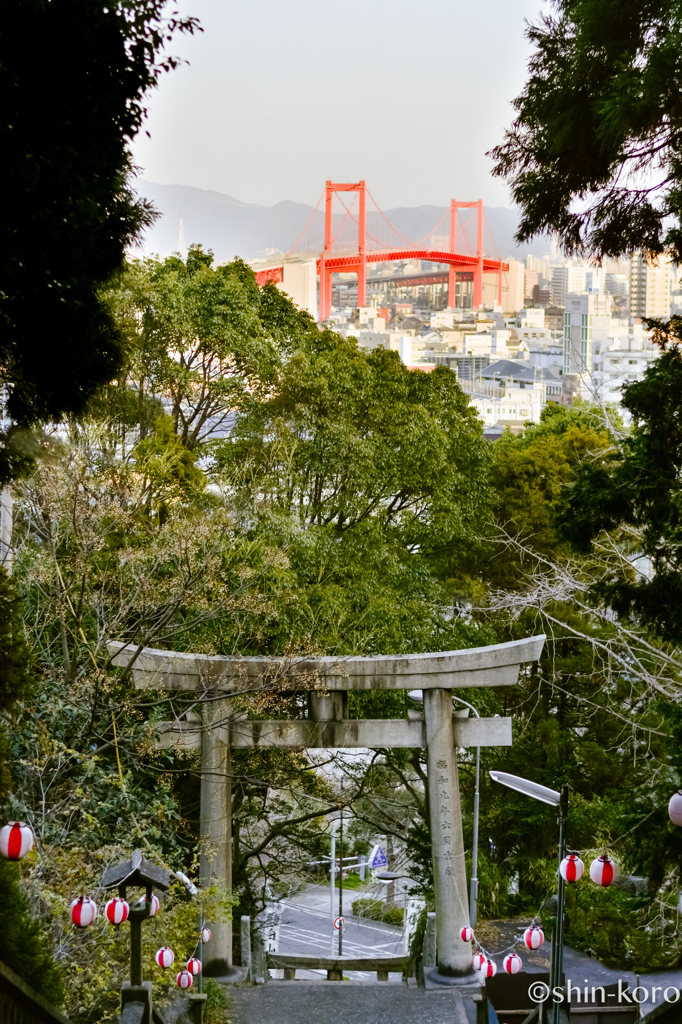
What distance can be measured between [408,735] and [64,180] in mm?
7632

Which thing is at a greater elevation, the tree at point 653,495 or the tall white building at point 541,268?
the tall white building at point 541,268

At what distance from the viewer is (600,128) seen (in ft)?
15.0

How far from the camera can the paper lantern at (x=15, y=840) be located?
498 centimetres

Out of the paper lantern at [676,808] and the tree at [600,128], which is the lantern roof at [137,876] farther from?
the tree at [600,128]

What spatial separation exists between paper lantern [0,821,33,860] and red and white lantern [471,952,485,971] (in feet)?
19.1

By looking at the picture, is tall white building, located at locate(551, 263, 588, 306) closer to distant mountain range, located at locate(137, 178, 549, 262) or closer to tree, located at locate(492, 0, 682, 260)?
distant mountain range, located at locate(137, 178, 549, 262)

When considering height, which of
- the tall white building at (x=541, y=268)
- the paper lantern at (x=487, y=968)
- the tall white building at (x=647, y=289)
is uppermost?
the tall white building at (x=541, y=268)

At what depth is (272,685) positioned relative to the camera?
8.40 m

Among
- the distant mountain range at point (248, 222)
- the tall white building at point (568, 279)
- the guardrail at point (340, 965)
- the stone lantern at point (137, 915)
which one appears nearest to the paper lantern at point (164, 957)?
the stone lantern at point (137, 915)

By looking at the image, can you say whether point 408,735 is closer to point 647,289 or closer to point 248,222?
point 647,289

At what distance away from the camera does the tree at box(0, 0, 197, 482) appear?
3.37 m

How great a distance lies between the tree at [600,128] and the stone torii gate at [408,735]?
491 centimetres

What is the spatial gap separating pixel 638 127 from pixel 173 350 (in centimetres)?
770

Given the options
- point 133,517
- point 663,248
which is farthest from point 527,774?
point 663,248
